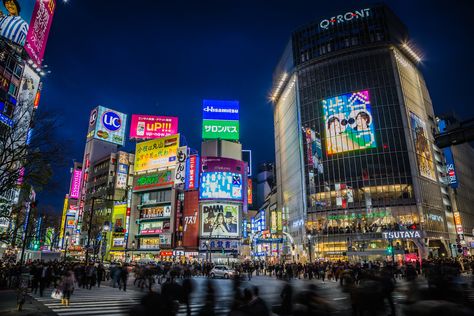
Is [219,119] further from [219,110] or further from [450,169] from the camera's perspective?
[450,169]

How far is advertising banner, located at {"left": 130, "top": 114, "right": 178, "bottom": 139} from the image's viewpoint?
90.2 metres

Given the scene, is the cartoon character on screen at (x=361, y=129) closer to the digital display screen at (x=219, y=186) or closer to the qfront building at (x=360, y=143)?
the qfront building at (x=360, y=143)

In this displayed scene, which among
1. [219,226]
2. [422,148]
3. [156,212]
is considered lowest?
[219,226]

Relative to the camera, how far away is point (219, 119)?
8275 centimetres

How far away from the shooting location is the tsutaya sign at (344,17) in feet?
239

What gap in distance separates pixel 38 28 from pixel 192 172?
140 ft

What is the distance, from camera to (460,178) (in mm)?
88562

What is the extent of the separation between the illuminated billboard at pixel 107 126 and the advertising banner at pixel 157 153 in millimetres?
31333

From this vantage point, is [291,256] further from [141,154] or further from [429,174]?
[141,154]

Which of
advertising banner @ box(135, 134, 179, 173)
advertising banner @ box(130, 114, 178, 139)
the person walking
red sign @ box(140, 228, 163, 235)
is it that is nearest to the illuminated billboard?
advertising banner @ box(130, 114, 178, 139)

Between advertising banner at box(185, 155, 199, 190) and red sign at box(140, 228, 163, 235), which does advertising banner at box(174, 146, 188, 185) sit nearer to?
advertising banner at box(185, 155, 199, 190)

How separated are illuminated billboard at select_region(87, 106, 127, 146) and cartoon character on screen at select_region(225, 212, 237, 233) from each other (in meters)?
59.1

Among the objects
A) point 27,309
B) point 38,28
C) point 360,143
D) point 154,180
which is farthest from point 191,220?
point 27,309

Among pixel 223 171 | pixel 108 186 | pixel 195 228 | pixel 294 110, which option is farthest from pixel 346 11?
pixel 108 186
